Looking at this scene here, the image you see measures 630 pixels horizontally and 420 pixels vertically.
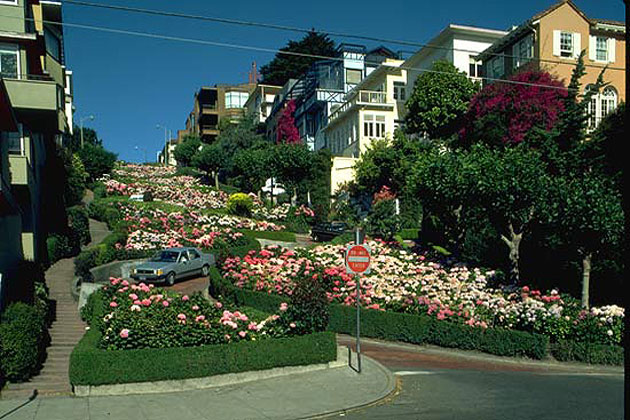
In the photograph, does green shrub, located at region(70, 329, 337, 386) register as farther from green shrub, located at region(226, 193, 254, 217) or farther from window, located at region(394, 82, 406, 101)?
window, located at region(394, 82, 406, 101)

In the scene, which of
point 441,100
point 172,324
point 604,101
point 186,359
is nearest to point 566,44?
point 604,101

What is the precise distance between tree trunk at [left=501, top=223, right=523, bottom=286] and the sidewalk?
13151mm

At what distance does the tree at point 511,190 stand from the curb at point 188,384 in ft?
43.5

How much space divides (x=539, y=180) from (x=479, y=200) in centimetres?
272

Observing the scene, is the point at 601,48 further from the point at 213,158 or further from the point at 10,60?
the point at 213,158

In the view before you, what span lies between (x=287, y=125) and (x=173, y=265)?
154ft

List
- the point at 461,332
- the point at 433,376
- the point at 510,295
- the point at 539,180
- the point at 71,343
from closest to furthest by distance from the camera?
1. the point at 433,376
2. the point at 71,343
3. the point at 461,332
4. the point at 510,295
5. the point at 539,180

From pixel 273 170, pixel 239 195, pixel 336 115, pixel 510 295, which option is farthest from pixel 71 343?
pixel 336 115

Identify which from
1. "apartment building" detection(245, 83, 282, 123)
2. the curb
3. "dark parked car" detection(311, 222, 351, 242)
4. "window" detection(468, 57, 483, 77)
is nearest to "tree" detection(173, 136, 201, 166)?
"apartment building" detection(245, 83, 282, 123)

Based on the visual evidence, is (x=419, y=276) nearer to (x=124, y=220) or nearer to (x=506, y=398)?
(x=506, y=398)

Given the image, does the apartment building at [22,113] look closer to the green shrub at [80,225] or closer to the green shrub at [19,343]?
the green shrub at [19,343]

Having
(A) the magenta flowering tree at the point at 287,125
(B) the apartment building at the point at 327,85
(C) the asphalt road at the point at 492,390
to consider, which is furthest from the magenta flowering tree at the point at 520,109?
(A) the magenta flowering tree at the point at 287,125

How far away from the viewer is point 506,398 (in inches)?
493

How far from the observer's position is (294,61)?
96312mm
